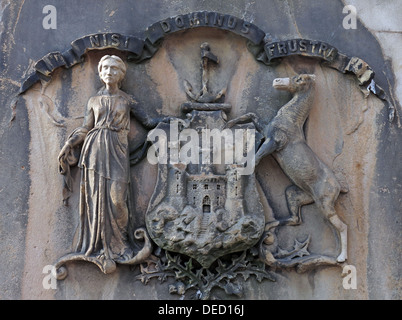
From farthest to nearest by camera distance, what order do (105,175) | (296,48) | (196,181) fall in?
(296,48) < (196,181) < (105,175)

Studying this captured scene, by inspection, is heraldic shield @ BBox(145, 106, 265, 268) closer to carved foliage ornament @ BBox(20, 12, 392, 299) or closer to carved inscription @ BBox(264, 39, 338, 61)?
carved foliage ornament @ BBox(20, 12, 392, 299)

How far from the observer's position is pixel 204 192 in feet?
20.1

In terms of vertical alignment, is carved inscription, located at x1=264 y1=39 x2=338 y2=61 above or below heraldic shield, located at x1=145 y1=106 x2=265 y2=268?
above

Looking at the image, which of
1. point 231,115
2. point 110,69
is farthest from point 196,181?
point 110,69

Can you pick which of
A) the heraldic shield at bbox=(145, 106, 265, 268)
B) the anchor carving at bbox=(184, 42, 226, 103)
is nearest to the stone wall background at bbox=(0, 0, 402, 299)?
the anchor carving at bbox=(184, 42, 226, 103)

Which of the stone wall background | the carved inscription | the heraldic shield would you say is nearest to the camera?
the heraldic shield

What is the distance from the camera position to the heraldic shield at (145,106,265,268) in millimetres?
5988

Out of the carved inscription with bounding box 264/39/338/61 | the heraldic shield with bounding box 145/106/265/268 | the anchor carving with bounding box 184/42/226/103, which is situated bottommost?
the heraldic shield with bounding box 145/106/265/268

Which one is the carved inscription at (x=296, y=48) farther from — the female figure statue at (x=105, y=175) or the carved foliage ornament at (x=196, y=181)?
the female figure statue at (x=105, y=175)

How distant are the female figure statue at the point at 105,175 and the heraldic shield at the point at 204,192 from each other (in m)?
0.25

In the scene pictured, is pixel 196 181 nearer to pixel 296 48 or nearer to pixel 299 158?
pixel 299 158

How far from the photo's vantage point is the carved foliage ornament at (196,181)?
603 centimetres

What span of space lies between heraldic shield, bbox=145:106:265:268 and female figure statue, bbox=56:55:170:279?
25 cm

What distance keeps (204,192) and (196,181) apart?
115mm
